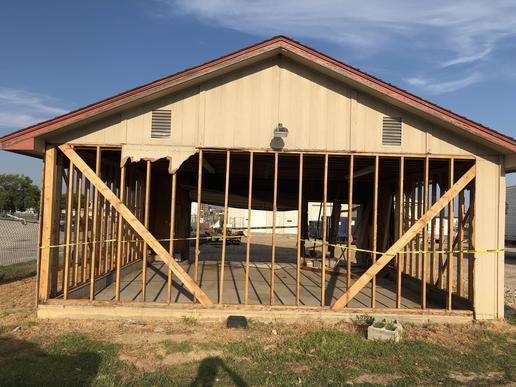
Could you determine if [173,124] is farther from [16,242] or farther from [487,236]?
[16,242]

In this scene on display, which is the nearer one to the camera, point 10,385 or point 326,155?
point 10,385

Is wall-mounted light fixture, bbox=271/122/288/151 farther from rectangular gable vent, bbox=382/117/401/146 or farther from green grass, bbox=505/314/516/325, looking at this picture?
green grass, bbox=505/314/516/325

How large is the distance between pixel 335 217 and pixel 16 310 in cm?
1255

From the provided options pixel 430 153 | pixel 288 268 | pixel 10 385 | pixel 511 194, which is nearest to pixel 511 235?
pixel 511 194

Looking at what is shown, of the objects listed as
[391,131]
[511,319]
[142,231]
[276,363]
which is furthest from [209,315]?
[511,319]

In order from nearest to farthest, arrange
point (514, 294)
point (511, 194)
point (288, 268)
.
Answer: point (514, 294) → point (288, 268) → point (511, 194)

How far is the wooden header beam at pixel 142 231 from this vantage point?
8.66m

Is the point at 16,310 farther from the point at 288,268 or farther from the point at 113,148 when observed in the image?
the point at 288,268

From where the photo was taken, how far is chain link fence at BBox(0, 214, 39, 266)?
58.1 ft

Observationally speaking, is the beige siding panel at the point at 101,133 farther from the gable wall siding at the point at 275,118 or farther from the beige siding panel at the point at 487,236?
the beige siding panel at the point at 487,236

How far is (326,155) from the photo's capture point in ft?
29.2

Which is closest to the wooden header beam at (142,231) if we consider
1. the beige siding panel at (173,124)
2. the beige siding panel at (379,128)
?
the beige siding panel at (173,124)

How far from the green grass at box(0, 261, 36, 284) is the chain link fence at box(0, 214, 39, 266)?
24.9 inches

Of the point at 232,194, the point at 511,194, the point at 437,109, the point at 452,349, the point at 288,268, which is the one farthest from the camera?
the point at 511,194
